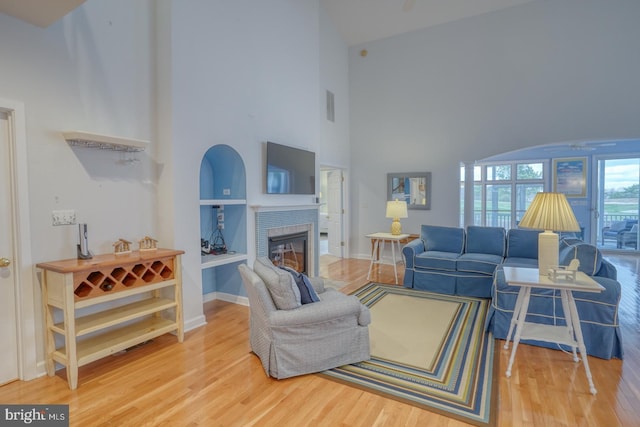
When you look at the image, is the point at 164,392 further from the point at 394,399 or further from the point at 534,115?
the point at 534,115

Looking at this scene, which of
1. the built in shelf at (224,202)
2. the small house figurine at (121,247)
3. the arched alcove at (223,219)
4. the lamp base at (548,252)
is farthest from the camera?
the arched alcove at (223,219)

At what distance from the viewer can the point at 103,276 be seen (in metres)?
2.65

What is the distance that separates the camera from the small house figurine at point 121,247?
2.96 m

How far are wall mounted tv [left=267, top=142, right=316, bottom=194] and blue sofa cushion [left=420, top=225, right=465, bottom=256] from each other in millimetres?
2005

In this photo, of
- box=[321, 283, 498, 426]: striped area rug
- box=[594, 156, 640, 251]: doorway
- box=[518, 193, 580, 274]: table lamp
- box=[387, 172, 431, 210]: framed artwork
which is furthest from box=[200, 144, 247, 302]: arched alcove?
box=[594, 156, 640, 251]: doorway

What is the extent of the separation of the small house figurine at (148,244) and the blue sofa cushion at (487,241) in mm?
4327

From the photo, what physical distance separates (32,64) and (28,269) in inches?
60.7

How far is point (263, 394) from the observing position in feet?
7.75

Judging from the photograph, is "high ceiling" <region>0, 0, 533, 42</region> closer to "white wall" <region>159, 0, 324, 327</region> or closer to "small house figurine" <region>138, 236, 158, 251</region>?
"white wall" <region>159, 0, 324, 327</region>

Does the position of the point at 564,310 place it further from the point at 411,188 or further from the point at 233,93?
the point at 411,188

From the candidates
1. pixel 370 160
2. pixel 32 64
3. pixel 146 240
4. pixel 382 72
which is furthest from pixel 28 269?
pixel 382 72

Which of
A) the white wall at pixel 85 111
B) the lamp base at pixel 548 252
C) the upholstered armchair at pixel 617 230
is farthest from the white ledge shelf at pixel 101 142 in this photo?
the upholstered armchair at pixel 617 230

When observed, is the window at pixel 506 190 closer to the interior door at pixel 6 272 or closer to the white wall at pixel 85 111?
the white wall at pixel 85 111

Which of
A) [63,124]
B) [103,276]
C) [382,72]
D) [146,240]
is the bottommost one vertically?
[103,276]
